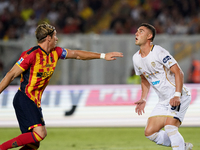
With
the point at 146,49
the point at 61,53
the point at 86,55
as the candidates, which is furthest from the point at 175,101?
the point at 61,53

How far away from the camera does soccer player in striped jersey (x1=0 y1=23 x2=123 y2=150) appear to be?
→ 17.7 feet

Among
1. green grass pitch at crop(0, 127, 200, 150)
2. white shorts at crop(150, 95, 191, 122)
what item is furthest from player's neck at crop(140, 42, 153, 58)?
green grass pitch at crop(0, 127, 200, 150)

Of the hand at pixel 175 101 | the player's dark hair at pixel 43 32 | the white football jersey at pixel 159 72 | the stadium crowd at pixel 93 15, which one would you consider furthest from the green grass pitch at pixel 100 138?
the stadium crowd at pixel 93 15

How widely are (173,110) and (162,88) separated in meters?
0.37

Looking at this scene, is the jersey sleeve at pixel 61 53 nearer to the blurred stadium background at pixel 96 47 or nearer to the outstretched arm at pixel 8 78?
the outstretched arm at pixel 8 78

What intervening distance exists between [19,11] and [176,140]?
13160mm

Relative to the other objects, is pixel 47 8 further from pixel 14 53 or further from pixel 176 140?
pixel 176 140

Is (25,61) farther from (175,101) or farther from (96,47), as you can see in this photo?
(96,47)

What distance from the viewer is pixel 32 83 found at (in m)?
5.51

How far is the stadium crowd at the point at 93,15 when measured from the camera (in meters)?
14.7

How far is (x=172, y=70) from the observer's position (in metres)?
5.47

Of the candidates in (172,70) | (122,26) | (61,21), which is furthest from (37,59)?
(61,21)

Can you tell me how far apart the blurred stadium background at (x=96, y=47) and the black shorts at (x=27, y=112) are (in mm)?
4850

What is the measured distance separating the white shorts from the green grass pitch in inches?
66.8
